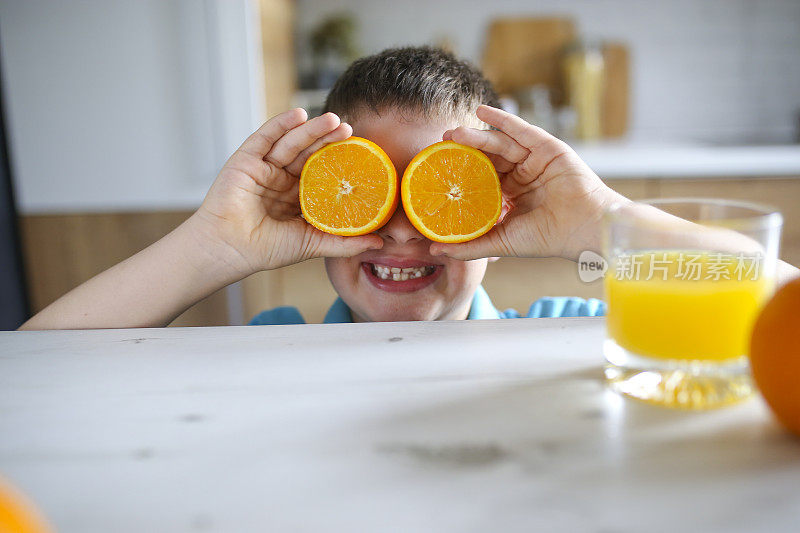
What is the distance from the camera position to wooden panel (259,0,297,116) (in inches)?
77.5

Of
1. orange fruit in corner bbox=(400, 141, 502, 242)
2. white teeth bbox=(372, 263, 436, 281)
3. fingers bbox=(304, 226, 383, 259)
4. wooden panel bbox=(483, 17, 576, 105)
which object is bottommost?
white teeth bbox=(372, 263, 436, 281)

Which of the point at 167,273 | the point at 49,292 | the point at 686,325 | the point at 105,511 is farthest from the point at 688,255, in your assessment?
the point at 49,292

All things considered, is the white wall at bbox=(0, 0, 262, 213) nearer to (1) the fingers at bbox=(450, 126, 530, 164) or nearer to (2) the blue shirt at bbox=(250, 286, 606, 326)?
(2) the blue shirt at bbox=(250, 286, 606, 326)

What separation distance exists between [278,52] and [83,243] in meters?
A: 0.89

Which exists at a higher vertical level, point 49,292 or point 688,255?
point 688,255

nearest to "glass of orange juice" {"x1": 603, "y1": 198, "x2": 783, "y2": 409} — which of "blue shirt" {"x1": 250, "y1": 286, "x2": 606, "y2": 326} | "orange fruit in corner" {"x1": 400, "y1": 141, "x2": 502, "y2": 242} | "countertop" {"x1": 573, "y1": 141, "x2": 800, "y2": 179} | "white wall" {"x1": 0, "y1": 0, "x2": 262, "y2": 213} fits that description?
"orange fruit in corner" {"x1": 400, "y1": 141, "x2": 502, "y2": 242}

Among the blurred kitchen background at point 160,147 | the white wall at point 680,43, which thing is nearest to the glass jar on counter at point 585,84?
the blurred kitchen background at point 160,147

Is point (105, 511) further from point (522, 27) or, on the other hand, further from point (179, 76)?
point (522, 27)

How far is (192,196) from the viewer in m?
1.93

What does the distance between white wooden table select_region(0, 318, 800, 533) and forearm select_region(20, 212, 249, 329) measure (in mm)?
332

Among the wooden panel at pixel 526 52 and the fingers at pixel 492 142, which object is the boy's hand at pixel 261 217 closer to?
the fingers at pixel 492 142

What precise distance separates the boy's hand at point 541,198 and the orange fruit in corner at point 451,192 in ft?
0.09

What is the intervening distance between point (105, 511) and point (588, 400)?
0.31 metres

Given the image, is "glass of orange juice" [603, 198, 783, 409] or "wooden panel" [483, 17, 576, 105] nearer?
"glass of orange juice" [603, 198, 783, 409]
